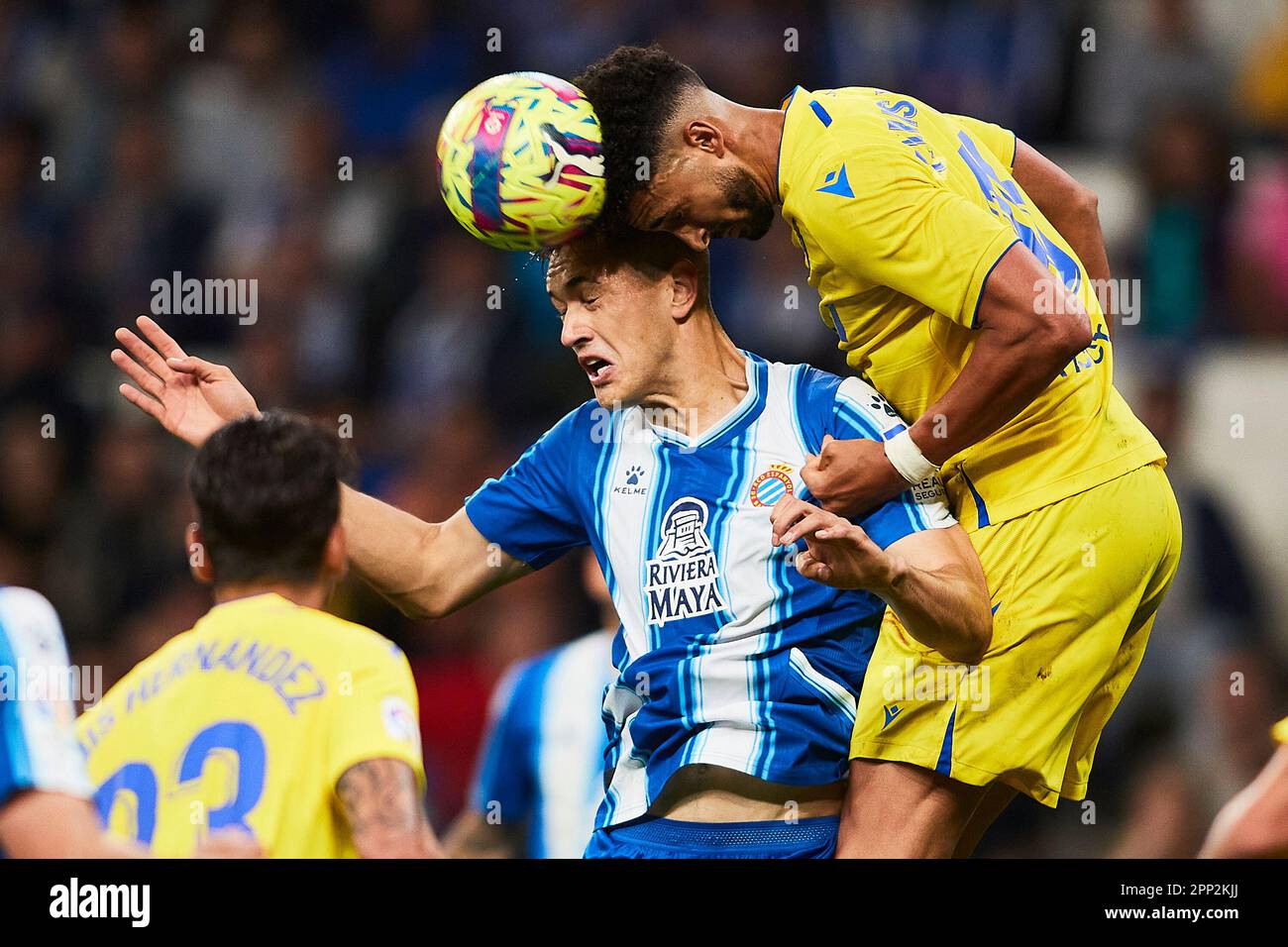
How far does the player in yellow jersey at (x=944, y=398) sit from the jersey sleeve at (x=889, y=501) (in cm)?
5

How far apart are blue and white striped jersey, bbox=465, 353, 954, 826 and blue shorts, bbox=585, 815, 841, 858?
0.27 ft

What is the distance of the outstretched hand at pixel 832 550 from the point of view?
3.21 metres

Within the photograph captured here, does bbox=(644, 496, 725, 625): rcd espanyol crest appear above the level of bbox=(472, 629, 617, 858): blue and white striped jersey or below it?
above

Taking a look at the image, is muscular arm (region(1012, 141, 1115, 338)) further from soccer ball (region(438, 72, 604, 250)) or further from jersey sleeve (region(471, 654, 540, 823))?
jersey sleeve (region(471, 654, 540, 823))

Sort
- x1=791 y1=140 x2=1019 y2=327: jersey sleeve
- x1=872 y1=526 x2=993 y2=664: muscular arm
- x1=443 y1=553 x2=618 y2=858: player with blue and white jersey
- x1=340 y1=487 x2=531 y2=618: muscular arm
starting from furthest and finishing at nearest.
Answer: x1=443 y1=553 x2=618 y2=858: player with blue and white jersey, x1=340 y1=487 x2=531 y2=618: muscular arm, x1=791 y1=140 x2=1019 y2=327: jersey sleeve, x1=872 y1=526 x2=993 y2=664: muscular arm

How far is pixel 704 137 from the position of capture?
364 centimetres

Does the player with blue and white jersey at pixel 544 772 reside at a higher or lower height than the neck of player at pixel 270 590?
lower

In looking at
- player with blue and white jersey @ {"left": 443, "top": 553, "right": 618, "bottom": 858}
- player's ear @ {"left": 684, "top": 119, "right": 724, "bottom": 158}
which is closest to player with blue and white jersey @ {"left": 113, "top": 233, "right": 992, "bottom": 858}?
player's ear @ {"left": 684, "top": 119, "right": 724, "bottom": 158}

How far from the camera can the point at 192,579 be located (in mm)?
7133

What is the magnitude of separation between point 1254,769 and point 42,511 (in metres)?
5.33

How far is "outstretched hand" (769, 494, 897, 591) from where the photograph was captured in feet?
10.5

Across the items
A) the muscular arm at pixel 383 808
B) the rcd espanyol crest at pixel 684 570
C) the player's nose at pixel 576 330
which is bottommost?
the muscular arm at pixel 383 808

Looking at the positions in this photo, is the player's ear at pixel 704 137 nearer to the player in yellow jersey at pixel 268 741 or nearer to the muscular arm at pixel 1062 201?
the muscular arm at pixel 1062 201

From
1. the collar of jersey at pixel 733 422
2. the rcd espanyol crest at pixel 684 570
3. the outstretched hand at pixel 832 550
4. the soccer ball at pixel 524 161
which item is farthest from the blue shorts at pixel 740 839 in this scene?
the soccer ball at pixel 524 161
